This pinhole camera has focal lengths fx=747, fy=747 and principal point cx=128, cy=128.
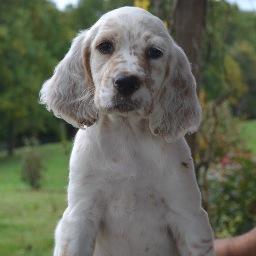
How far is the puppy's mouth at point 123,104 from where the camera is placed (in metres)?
2.28

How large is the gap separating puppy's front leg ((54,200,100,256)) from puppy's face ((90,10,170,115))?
332 mm

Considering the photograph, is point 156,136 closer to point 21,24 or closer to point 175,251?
point 175,251

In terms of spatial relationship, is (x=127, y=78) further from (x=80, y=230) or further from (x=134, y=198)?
(x=80, y=230)

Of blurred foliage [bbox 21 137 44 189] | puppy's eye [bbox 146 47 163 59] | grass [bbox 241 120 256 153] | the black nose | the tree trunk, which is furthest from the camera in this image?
blurred foliage [bbox 21 137 44 189]

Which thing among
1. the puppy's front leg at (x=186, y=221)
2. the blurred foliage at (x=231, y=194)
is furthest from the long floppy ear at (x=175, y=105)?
the blurred foliage at (x=231, y=194)

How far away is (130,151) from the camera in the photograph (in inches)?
97.0

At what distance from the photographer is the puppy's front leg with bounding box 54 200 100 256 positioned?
238 cm

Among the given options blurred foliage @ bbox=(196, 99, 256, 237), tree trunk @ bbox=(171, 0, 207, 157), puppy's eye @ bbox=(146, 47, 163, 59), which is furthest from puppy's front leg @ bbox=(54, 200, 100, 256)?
blurred foliage @ bbox=(196, 99, 256, 237)

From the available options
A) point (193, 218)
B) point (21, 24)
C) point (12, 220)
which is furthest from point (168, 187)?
point (21, 24)

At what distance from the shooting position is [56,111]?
2.51 metres

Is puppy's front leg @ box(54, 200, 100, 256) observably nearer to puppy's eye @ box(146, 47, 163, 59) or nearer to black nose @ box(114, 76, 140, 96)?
black nose @ box(114, 76, 140, 96)

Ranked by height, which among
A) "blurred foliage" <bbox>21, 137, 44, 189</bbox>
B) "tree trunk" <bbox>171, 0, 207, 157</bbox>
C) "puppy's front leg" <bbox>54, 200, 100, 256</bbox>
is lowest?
"blurred foliage" <bbox>21, 137, 44, 189</bbox>

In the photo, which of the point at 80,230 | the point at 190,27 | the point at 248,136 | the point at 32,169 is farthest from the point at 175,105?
the point at 248,136

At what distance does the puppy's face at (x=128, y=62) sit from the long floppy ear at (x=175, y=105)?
0.05 metres
